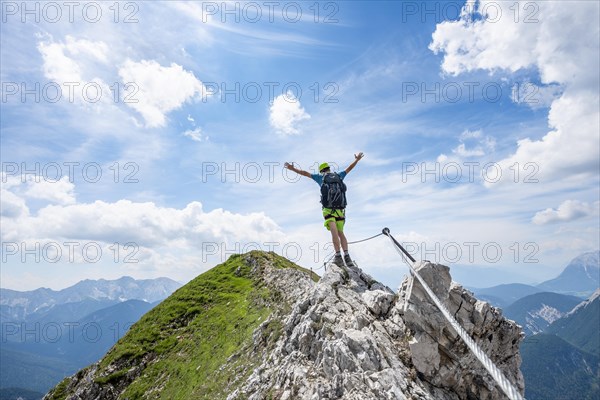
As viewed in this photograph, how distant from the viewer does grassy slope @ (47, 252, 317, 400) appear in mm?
28547

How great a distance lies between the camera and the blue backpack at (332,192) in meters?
21.1

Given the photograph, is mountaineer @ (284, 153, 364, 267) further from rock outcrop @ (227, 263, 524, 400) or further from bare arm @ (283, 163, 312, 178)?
rock outcrop @ (227, 263, 524, 400)

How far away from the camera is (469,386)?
1595 cm

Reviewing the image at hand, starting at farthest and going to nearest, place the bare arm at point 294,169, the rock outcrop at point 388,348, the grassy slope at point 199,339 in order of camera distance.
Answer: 1. the grassy slope at point 199,339
2. the bare arm at point 294,169
3. the rock outcrop at point 388,348

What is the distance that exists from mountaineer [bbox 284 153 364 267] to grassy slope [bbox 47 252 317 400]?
28.9ft

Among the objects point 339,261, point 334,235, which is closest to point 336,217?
point 334,235

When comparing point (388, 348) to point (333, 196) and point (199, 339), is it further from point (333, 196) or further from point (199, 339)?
point (199, 339)

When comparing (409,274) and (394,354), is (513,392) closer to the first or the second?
(394,354)

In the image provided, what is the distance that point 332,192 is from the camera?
21094 mm

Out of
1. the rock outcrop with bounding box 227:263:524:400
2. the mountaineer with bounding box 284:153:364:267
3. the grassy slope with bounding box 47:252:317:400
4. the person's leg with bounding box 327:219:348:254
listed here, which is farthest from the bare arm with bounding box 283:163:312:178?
the grassy slope with bounding box 47:252:317:400

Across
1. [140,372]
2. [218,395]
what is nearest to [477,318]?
[218,395]

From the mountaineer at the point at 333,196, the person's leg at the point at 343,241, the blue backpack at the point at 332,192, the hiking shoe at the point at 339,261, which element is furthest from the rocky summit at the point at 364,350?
the blue backpack at the point at 332,192

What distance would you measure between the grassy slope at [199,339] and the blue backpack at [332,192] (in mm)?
10292

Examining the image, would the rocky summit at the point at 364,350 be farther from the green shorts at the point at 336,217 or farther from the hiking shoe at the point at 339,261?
the green shorts at the point at 336,217
